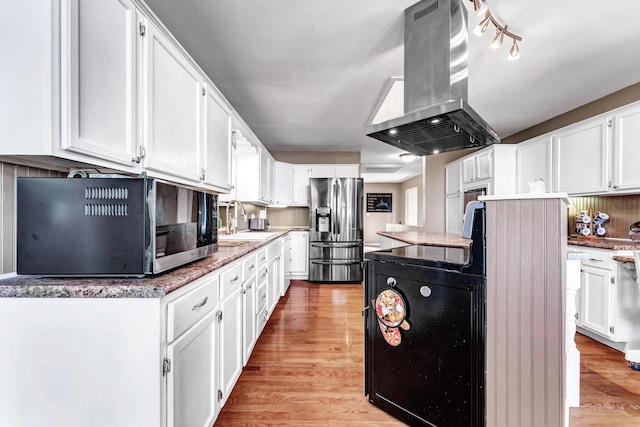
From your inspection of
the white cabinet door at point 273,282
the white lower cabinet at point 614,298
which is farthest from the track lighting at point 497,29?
the white cabinet door at point 273,282

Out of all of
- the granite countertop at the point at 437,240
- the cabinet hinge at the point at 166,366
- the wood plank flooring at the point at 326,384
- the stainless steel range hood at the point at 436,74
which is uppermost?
the stainless steel range hood at the point at 436,74

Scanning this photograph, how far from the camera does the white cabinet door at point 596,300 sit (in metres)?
2.41

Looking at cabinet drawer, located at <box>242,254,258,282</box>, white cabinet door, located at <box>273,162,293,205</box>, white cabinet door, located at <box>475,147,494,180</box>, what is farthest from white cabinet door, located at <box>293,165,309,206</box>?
cabinet drawer, located at <box>242,254,258,282</box>

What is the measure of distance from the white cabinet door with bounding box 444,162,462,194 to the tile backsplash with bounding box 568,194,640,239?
5.46ft

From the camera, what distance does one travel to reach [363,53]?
7.42ft

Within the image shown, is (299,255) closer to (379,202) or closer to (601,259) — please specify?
(601,259)

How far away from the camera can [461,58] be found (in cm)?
197

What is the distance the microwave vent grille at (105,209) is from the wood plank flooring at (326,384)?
1.26m

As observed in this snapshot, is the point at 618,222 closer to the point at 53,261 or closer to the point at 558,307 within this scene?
the point at 558,307

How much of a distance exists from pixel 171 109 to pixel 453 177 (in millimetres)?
4661

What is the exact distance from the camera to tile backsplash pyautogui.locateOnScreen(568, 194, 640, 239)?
290 centimetres

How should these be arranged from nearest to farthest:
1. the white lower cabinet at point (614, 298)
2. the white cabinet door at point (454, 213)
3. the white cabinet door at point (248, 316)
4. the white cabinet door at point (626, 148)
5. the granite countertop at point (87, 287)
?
the granite countertop at point (87, 287) → the white cabinet door at point (248, 316) → the white lower cabinet at point (614, 298) → the white cabinet door at point (626, 148) → the white cabinet door at point (454, 213)

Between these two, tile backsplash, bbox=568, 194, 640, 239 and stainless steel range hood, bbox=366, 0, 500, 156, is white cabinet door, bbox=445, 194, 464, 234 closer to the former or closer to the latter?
tile backsplash, bbox=568, 194, 640, 239

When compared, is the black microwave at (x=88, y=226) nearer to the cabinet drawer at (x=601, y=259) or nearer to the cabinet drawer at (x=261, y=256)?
the cabinet drawer at (x=261, y=256)
